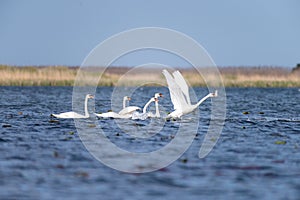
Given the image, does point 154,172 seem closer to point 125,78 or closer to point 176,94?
point 176,94

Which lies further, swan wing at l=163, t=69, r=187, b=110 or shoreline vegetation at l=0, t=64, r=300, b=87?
shoreline vegetation at l=0, t=64, r=300, b=87

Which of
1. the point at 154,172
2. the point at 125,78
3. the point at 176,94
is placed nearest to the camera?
the point at 154,172

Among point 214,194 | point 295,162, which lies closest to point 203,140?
point 295,162

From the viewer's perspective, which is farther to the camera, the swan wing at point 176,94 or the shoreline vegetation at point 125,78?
the shoreline vegetation at point 125,78

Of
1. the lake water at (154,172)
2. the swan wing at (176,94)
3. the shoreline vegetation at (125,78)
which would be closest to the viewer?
the lake water at (154,172)

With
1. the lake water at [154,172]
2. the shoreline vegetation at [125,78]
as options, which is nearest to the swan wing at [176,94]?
the lake water at [154,172]

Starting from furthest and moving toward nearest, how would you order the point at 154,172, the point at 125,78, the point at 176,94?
the point at 125,78 → the point at 176,94 → the point at 154,172

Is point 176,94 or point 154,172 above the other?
point 176,94

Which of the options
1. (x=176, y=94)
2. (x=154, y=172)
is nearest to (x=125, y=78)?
(x=176, y=94)

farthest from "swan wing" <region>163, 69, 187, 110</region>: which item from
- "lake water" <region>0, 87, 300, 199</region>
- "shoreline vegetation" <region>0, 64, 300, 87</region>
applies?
"shoreline vegetation" <region>0, 64, 300, 87</region>

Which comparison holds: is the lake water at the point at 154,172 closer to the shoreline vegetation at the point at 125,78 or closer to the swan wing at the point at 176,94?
the swan wing at the point at 176,94

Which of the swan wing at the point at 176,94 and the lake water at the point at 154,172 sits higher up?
the swan wing at the point at 176,94

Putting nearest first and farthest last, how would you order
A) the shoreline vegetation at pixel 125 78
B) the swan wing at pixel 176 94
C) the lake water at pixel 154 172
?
the lake water at pixel 154 172 → the swan wing at pixel 176 94 → the shoreline vegetation at pixel 125 78

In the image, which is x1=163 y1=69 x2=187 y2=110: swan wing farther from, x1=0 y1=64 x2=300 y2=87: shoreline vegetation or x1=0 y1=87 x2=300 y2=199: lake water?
x1=0 y1=64 x2=300 y2=87: shoreline vegetation
